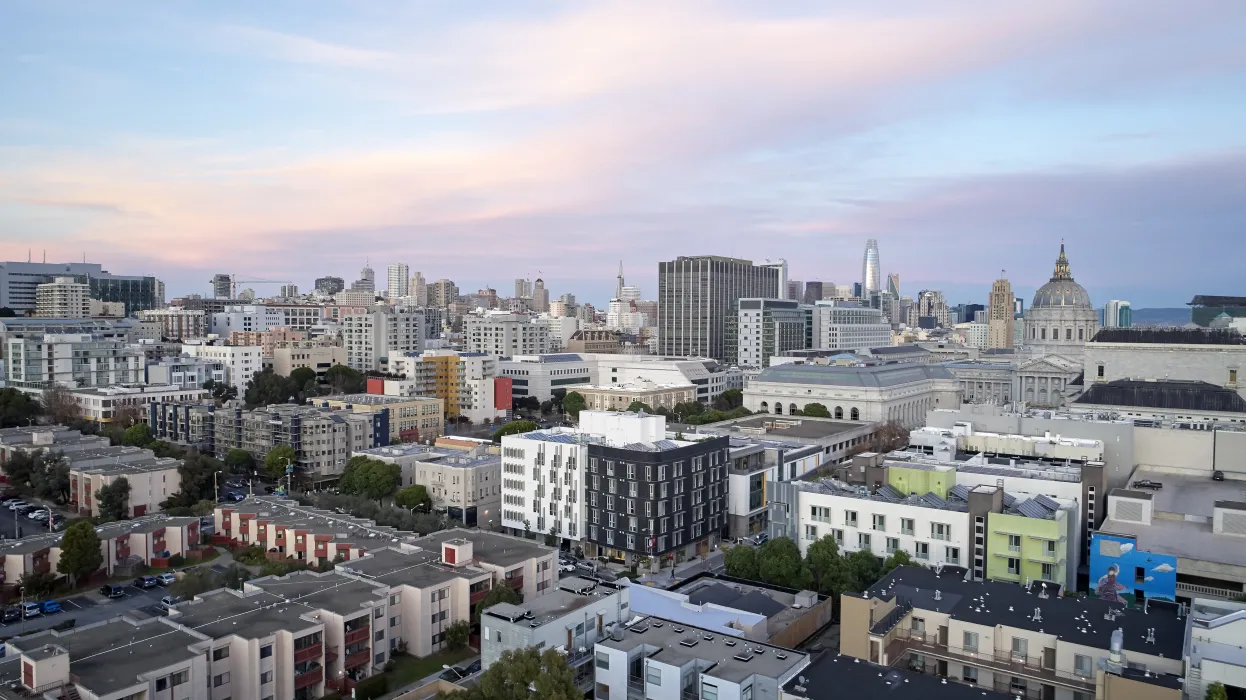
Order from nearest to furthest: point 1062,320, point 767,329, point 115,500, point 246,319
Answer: point 115,500 < point 1062,320 < point 767,329 < point 246,319

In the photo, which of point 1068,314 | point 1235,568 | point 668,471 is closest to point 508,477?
point 668,471

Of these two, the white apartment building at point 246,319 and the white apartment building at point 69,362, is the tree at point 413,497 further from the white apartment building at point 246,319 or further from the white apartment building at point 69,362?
the white apartment building at point 246,319

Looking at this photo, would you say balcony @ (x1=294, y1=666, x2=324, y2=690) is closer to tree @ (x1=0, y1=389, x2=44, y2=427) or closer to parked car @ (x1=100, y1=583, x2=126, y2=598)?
parked car @ (x1=100, y1=583, x2=126, y2=598)

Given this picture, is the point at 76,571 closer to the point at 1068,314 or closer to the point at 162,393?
the point at 162,393

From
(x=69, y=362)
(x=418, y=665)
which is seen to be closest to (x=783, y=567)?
(x=418, y=665)

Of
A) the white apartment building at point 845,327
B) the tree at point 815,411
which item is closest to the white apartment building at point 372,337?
the tree at point 815,411

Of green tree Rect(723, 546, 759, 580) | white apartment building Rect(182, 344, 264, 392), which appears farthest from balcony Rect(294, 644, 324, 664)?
white apartment building Rect(182, 344, 264, 392)

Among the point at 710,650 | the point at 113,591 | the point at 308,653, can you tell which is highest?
the point at 710,650

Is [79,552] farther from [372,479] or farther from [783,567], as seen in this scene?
[783,567]
